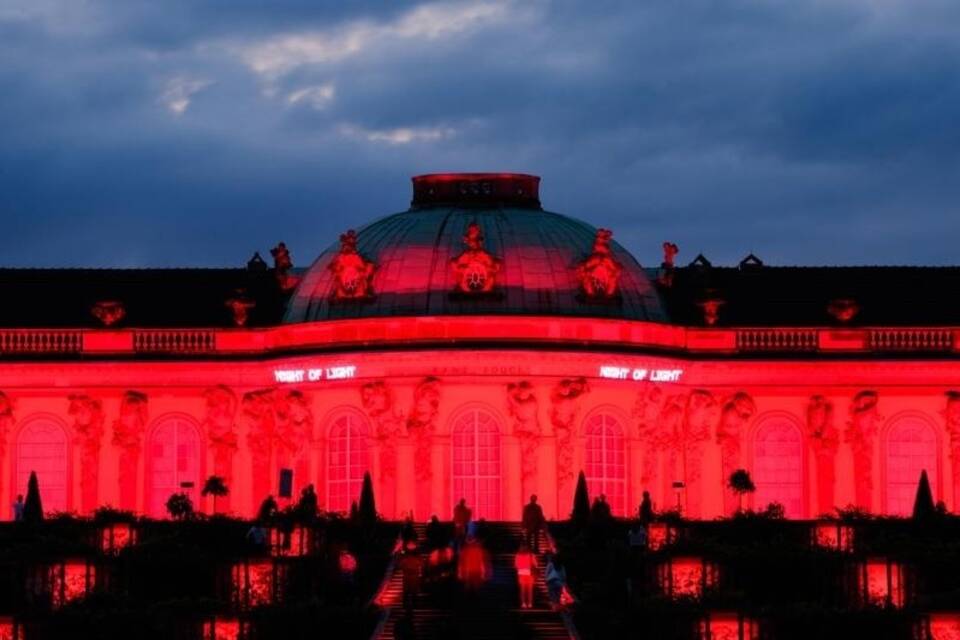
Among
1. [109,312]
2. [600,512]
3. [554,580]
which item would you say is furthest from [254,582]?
[109,312]

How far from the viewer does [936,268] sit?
130625 millimetres

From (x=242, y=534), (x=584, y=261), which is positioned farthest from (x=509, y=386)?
(x=242, y=534)

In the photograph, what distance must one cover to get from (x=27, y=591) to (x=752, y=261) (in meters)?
47.3

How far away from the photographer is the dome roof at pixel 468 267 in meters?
117

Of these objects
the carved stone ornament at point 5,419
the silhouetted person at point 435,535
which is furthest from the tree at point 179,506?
the carved stone ornament at point 5,419

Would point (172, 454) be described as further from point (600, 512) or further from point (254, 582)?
point (254, 582)

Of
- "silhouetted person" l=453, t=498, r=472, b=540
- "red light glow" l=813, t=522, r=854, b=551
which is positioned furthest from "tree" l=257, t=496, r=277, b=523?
"red light glow" l=813, t=522, r=854, b=551

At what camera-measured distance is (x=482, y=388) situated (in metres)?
116

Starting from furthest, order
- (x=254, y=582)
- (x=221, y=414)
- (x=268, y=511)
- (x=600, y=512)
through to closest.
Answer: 1. (x=221, y=414)
2. (x=600, y=512)
3. (x=268, y=511)
4. (x=254, y=582)

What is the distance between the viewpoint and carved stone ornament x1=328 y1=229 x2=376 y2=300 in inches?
4636

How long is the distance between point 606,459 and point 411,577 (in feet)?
97.2

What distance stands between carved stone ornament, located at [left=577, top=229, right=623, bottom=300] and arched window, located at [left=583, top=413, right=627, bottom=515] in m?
3.45

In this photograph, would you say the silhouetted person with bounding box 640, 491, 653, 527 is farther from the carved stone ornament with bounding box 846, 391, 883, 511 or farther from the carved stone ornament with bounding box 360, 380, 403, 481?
the carved stone ornament with bounding box 846, 391, 883, 511

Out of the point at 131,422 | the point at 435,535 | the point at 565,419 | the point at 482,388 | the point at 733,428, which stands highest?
the point at 482,388
